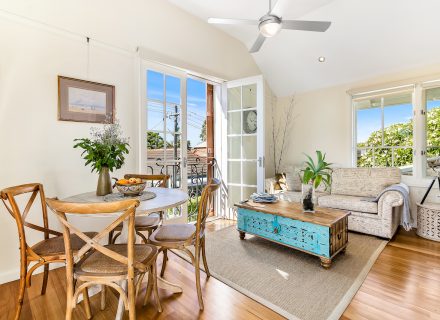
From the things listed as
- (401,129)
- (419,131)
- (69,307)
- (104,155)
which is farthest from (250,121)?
(69,307)

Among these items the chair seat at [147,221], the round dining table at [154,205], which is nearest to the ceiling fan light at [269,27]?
the round dining table at [154,205]

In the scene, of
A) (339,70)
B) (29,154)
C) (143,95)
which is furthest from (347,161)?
(29,154)

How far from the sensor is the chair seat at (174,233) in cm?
178

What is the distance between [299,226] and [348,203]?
1.19 m

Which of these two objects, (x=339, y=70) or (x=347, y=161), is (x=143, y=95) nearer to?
(x=339, y=70)

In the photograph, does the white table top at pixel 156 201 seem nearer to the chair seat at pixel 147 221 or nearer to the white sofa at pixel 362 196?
the chair seat at pixel 147 221

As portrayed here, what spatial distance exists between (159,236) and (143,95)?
1807mm

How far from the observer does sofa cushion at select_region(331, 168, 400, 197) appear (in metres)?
3.27

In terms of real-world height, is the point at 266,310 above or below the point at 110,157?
below

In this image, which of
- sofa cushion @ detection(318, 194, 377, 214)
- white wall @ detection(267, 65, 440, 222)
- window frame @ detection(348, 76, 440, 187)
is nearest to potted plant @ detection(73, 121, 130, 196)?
sofa cushion @ detection(318, 194, 377, 214)

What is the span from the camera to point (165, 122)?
3129 millimetres

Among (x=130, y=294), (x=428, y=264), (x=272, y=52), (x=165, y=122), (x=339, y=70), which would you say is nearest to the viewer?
(x=130, y=294)

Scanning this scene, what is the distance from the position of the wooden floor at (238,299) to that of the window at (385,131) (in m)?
1.82

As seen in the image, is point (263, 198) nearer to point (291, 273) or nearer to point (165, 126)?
point (291, 273)
